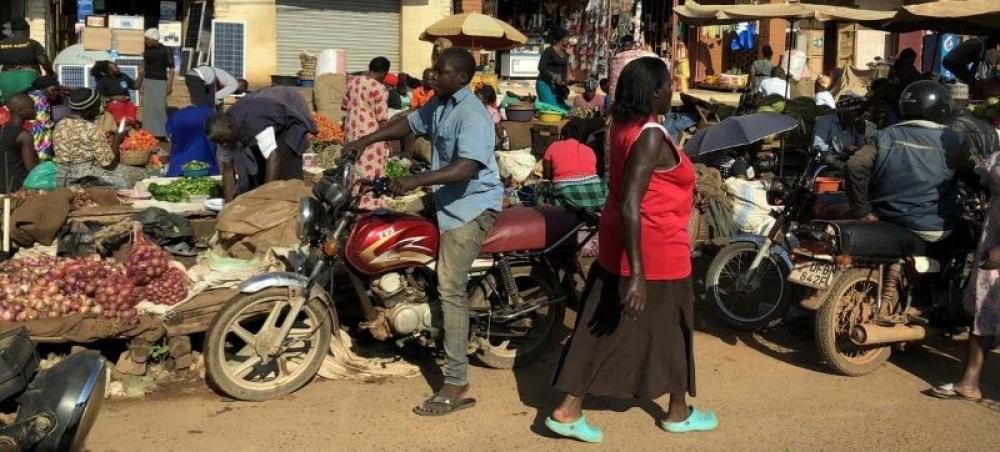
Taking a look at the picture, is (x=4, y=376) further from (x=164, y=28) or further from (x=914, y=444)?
(x=164, y=28)

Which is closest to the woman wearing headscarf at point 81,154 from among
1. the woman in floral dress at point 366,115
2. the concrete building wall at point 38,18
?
the woman in floral dress at point 366,115

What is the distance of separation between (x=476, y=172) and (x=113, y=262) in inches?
111

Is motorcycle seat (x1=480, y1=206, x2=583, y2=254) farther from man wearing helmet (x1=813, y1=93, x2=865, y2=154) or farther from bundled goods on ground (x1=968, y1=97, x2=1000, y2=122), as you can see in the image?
bundled goods on ground (x1=968, y1=97, x2=1000, y2=122)

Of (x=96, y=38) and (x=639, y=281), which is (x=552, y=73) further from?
(x=639, y=281)

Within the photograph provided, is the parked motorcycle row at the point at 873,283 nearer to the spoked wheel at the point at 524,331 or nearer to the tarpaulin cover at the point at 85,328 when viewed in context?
the spoked wheel at the point at 524,331

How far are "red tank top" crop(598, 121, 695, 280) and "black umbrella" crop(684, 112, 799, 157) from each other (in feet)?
14.0

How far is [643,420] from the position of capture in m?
5.14

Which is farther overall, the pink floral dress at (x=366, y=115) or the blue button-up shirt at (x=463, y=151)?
the pink floral dress at (x=366, y=115)

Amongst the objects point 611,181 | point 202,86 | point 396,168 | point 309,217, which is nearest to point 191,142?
point 396,168

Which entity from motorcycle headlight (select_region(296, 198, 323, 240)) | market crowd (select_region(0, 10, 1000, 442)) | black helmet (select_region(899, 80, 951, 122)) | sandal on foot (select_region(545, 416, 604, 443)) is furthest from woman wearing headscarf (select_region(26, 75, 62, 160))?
black helmet (select_region(899, 80, 951, 122))

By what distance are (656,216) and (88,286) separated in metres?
3.50

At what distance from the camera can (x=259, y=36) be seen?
17.1 metres

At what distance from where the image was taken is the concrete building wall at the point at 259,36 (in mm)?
16812

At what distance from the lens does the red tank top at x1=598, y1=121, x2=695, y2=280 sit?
455cm
